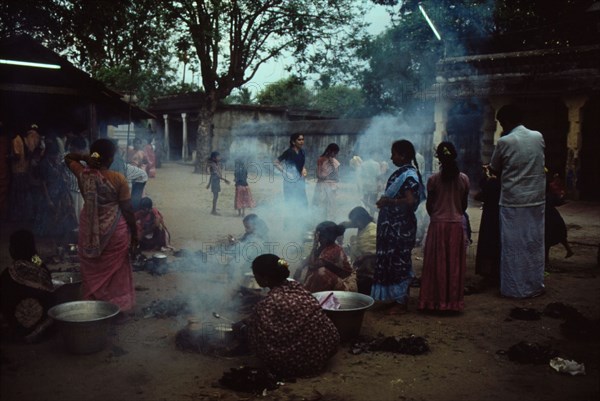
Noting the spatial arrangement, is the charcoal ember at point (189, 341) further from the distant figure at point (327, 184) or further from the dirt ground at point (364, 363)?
the distant figure at point (327, 184)

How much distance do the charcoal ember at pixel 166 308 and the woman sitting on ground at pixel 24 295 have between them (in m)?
1.08

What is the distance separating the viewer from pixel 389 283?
5.71 metres

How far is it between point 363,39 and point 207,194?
42.7ft

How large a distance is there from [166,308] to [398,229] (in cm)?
264

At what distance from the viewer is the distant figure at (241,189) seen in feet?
42.1

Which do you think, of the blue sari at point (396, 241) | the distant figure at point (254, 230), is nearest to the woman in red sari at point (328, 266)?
the blue sari at point (396, 241)

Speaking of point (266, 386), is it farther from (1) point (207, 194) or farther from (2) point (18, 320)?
(1) point (207, 194)

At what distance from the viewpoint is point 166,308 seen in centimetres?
572

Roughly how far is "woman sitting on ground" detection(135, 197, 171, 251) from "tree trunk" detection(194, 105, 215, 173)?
1528 cm

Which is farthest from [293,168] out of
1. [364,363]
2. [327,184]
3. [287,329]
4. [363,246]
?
[287,329]

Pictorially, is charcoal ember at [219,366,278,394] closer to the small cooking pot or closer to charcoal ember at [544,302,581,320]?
the small cooking pot

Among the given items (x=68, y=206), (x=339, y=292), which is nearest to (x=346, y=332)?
(x=339, y=292)

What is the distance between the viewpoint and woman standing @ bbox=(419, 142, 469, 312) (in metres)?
5.62

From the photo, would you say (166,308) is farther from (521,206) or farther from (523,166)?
(523,166)
